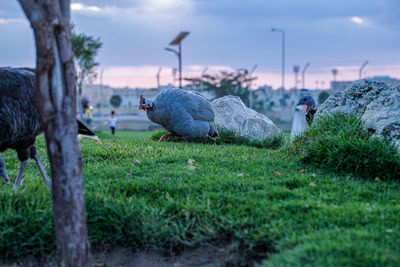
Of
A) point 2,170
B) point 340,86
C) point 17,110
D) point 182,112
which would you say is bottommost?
point 2,170

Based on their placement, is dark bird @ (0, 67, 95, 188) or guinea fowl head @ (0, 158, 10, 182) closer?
dark bird @ (0, 67, 95, 188)

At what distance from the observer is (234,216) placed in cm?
347

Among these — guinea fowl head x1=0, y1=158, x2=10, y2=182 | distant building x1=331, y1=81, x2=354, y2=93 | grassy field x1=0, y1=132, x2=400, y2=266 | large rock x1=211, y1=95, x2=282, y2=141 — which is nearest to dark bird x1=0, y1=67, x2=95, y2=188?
guinea fowl head x1=0, y1=158, x2=10, y2=182

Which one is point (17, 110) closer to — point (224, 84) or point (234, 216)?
point (234, 216)

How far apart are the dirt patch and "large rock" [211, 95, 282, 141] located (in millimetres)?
5726

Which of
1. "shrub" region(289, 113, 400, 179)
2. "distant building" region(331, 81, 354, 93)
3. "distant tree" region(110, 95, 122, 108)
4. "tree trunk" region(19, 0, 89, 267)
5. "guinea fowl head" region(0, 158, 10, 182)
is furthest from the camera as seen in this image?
"distant tree" region(110, 95, 122, 108)

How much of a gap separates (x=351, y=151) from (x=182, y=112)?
3591 mm

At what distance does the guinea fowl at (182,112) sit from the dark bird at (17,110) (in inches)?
145

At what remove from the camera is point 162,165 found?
5066 millimetres

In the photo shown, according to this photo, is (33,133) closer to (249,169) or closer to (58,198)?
(58,198)

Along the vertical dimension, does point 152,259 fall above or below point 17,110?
below

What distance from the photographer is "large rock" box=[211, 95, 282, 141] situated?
8961 millimetres

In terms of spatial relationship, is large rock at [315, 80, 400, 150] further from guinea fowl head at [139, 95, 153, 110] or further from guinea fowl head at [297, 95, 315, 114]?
guinea fowl head at [139, 95, 153, 110]

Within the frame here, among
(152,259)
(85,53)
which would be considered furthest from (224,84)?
(152,259)
